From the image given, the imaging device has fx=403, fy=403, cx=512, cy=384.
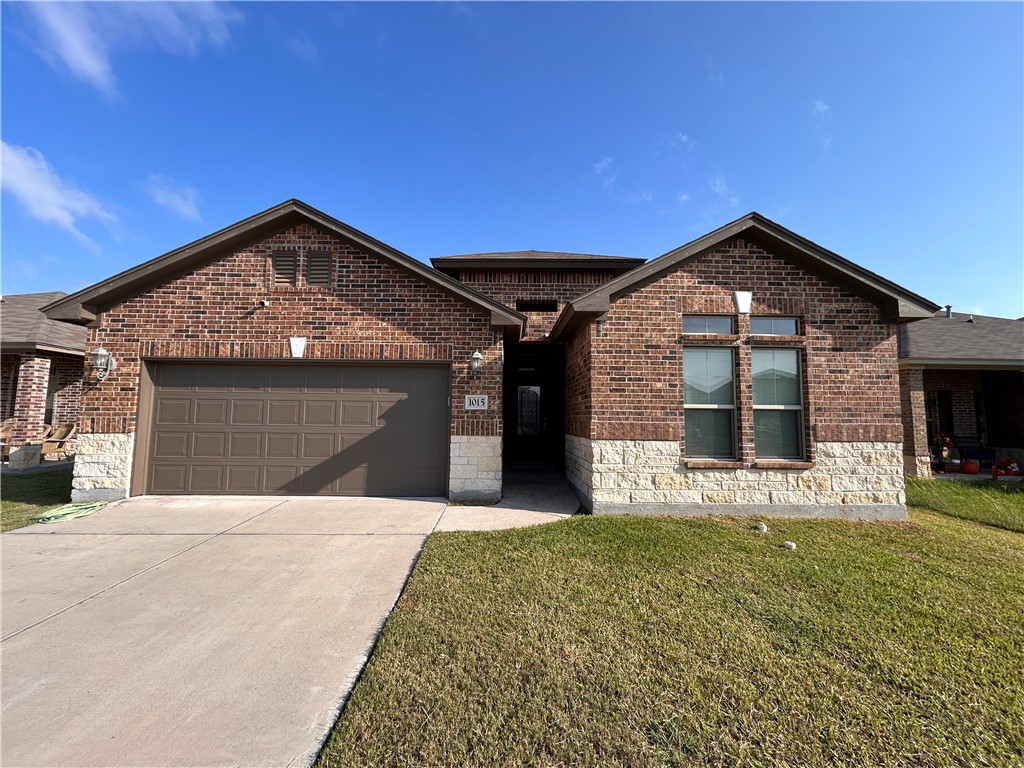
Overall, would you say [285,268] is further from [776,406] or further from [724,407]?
[776,406]

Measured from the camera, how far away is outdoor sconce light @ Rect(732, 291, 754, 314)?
671 centimetres

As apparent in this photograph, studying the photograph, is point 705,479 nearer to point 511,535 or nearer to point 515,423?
point 511,535

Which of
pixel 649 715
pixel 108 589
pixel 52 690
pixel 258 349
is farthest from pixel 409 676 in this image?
pixel 258 349

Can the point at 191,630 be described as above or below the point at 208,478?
below

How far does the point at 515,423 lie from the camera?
1175 cm

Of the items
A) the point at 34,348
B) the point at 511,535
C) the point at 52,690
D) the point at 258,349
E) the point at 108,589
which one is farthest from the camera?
the point at 34,348

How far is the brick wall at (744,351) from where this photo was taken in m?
6.55

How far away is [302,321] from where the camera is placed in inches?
283

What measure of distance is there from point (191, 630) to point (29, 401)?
1213cm

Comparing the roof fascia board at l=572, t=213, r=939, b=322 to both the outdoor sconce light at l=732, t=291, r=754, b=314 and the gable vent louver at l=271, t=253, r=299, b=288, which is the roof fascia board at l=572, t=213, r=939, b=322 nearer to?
the outdoor sconce light at l=732, t=291, r=754, b=314

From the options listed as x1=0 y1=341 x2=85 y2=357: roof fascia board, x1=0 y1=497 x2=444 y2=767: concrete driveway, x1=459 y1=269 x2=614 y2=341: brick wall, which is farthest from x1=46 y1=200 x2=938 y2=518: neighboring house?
x1=0 y1=341 x2=85 y2=357: roof fascia board

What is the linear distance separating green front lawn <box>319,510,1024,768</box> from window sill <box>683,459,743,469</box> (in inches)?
70.4

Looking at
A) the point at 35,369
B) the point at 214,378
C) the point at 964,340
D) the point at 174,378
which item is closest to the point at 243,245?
the point at 214,378

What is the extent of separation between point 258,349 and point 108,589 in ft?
13.9
